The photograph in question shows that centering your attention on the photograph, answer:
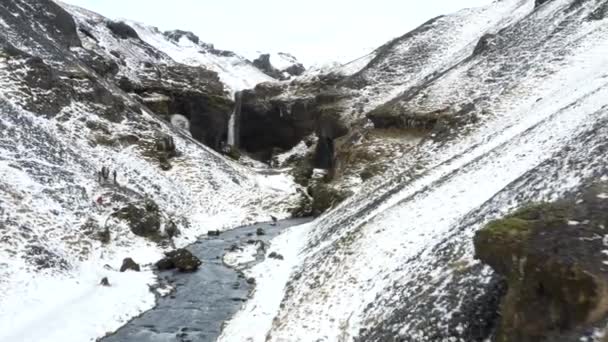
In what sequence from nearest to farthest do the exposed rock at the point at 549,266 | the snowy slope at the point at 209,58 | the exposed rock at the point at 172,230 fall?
the exposed rock at the point at 549,266, the exposed rock at the point at 172,230, the snowy slope at the point at 209,58

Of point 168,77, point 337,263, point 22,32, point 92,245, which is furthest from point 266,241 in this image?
point 168,77

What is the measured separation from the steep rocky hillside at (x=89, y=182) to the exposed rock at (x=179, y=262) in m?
1.26

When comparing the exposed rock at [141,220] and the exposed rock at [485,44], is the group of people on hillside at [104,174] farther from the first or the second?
the exposed rock at [485,44]

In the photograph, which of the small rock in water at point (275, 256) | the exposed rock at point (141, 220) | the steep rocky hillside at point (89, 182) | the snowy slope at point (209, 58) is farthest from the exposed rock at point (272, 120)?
the small rock in water at point (275, 256)

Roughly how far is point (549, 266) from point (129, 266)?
63.0 feet

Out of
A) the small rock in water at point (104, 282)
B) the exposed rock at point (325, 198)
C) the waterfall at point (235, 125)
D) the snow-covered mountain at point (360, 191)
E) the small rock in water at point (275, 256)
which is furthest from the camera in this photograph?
the waterfall at point (235, 125)

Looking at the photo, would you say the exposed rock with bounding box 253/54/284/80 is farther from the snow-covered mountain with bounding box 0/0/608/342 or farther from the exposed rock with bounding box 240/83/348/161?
the snow-covered mountain with bounding box 0/0/608/342

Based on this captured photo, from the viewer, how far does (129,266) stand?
23.4m

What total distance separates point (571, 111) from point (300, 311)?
12.4 m

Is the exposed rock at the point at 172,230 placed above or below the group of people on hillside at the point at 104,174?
below

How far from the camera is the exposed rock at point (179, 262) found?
2506 cm

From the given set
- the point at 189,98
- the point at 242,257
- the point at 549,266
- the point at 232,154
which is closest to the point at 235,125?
the point at 232,154

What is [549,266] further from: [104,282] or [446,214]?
[104,282]

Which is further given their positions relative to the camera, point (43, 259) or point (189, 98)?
point (189, 98)
